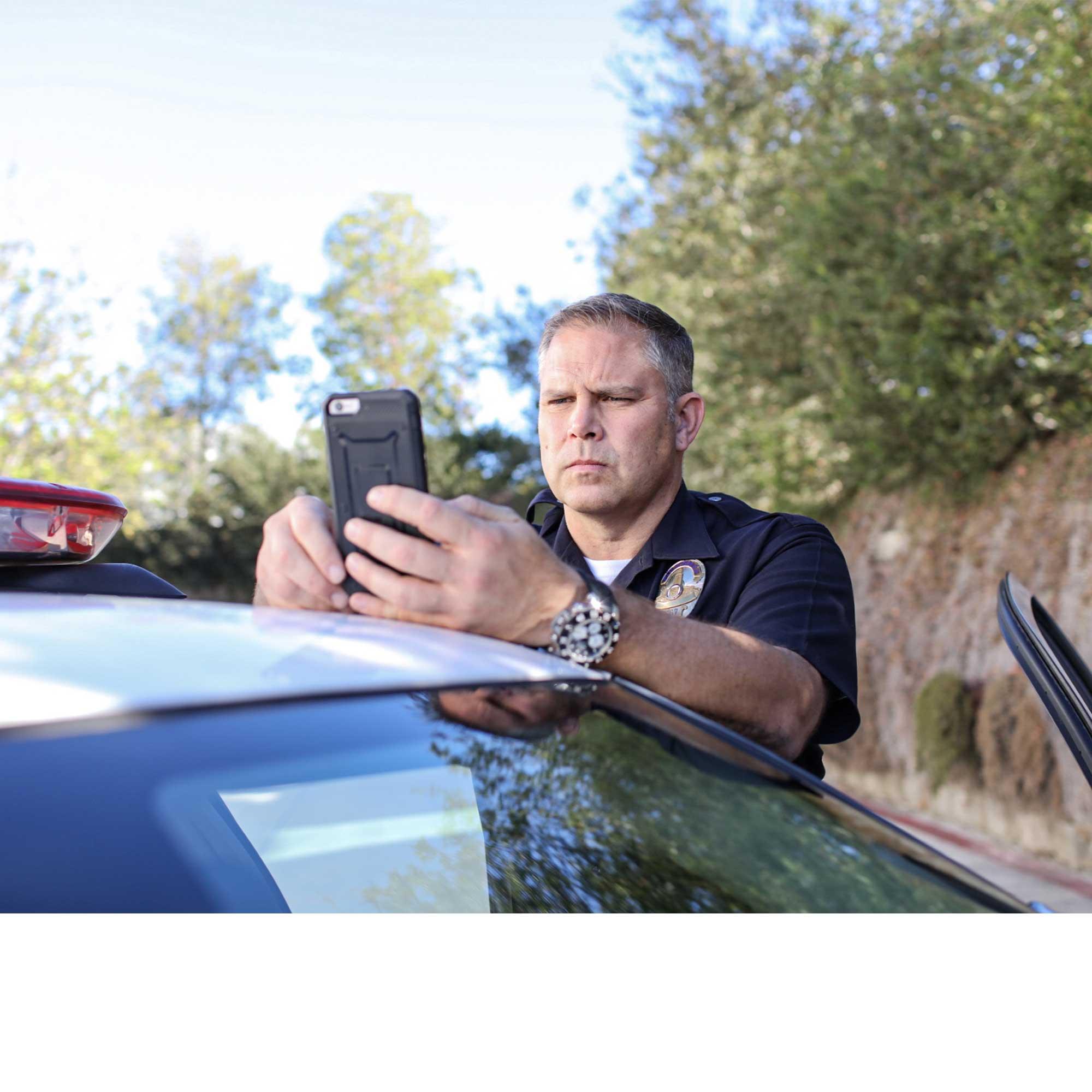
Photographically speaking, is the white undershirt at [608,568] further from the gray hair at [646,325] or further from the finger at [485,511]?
the finger at [485,511]

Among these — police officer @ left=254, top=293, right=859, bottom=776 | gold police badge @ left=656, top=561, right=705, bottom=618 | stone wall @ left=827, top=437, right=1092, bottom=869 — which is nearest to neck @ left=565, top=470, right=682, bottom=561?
police officer @ left=254, top=293, right=859, bottom=776

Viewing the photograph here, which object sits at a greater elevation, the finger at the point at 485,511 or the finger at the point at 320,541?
the finger at the point at 485,511

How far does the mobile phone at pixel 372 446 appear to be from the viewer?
1.40 m

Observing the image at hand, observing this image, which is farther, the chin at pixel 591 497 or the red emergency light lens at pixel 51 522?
the chin at pixel 591 497

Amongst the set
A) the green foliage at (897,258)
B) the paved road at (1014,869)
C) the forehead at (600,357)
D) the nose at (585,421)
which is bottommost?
the paved road at (1014,869)

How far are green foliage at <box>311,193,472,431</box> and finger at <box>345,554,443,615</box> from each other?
97.6ft

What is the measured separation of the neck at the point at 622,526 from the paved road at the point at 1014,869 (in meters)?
3.70

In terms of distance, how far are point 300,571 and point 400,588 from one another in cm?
18

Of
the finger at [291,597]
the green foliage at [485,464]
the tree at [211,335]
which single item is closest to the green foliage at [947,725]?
the finger at [291,597]

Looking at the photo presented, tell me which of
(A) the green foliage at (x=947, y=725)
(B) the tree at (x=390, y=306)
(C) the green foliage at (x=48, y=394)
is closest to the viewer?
(A) the green foliage at (x=947, y=725)

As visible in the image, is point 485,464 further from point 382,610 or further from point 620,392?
point 382,610

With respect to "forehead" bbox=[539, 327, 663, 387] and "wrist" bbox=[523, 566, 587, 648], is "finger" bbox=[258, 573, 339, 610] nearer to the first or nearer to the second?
"wrist" bbox=[523, 566, 587, 648]

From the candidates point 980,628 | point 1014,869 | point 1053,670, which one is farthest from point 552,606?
point 980,628

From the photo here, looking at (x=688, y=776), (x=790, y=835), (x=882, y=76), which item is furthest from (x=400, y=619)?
(x=882, y=76)
